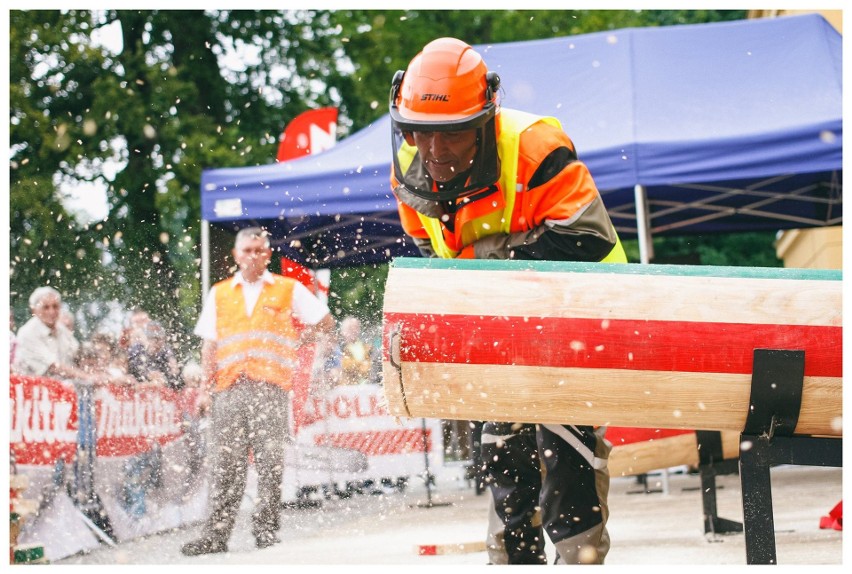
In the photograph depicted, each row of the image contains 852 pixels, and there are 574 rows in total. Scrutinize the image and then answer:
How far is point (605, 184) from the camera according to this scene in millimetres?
6602

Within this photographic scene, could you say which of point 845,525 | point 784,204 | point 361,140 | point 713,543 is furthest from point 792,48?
point 845,525

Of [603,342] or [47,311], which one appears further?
[47,311]

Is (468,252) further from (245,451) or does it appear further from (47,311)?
(47,311)

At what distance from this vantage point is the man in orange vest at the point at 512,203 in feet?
10.1

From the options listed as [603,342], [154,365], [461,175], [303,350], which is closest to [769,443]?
[603,342]

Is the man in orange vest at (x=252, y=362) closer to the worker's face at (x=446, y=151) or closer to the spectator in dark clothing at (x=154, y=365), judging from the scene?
the spectator in dark clothing at (x=154, y=365)

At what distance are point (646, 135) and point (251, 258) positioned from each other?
2.85 meters

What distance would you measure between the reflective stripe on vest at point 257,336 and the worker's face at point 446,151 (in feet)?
8.69

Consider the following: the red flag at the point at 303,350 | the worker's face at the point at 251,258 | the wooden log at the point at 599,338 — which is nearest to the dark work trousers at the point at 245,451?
the red flag at the point at 303,350

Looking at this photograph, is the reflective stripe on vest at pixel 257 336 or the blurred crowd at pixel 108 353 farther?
the blurred crowd at pixel 108 353

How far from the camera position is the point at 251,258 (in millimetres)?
5688

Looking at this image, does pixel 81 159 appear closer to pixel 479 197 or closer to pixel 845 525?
pixel 479 197

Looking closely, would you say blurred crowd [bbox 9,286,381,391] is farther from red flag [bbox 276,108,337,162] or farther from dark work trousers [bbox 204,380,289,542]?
red flag [bbox 276,108,337,162]

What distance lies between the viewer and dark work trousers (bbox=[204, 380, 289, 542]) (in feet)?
17.8
